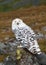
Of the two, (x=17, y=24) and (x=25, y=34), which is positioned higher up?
(x=17, y=24)

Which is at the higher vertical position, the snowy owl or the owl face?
the owl face

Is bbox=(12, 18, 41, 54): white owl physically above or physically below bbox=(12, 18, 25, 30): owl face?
below

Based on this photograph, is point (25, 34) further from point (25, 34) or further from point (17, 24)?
point (17, 24)

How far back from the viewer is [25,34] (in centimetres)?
1741

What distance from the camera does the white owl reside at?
17.4m

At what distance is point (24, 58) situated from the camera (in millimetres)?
18719

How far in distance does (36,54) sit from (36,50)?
14.2 inches

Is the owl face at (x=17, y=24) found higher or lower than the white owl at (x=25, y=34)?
higher

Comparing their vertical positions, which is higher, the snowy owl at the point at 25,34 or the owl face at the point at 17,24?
the owl face at the point at 17,24

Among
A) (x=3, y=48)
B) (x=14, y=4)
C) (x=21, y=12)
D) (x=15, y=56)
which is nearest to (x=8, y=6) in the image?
(x=14, y=4)

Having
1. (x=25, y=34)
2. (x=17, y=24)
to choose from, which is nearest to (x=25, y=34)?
(x=25, y=34)

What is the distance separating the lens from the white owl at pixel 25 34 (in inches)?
683

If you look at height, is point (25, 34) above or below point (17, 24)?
below

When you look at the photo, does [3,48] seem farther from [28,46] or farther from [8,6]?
[8,6]
